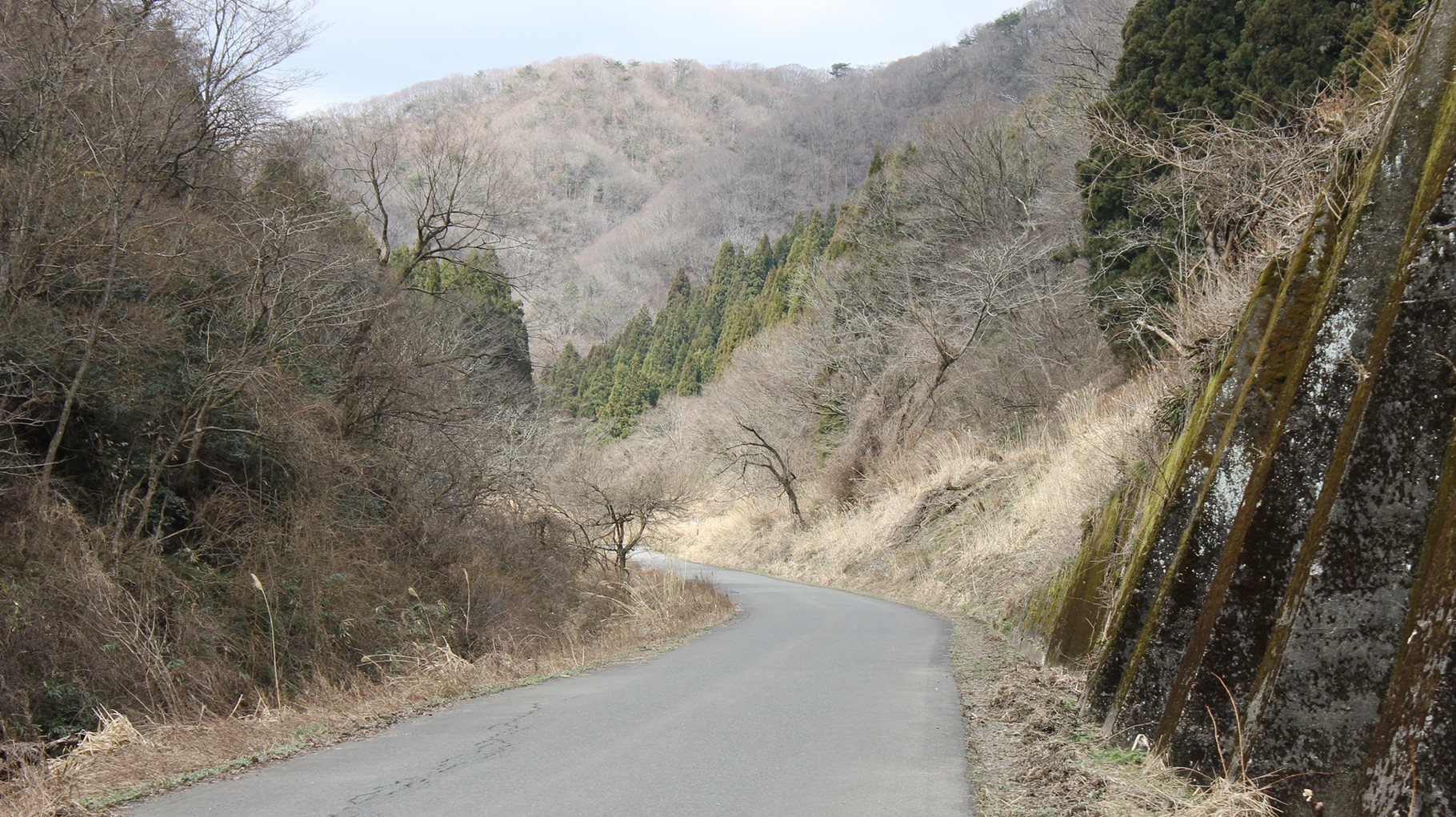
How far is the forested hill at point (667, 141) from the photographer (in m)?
27.1

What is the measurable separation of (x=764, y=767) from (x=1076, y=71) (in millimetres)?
36596

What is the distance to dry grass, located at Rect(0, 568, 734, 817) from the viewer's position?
625cm

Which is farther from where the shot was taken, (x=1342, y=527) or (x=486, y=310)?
(x=486, y=310)

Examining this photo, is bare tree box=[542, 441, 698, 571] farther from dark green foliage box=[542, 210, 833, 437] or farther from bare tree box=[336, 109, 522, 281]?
dark green foliage box=[542, 210, 833, 437]

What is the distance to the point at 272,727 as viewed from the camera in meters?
8.42

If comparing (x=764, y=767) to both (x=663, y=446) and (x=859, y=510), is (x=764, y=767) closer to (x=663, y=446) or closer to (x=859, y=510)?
(x=859, y=510)

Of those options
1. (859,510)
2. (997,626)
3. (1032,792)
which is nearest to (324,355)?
(997,626)

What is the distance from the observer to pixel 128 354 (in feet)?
44.1

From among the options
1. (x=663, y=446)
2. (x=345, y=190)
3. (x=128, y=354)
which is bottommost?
(x=663, y=446)

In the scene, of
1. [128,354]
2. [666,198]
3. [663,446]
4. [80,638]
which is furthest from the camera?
[666,198]

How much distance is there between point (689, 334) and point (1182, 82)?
6355 cm

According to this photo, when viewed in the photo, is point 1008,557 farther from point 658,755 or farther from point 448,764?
point 448,764

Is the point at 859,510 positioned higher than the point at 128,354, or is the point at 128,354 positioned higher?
the point at 128,354

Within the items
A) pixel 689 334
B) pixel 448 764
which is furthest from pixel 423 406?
pixel 689 334
